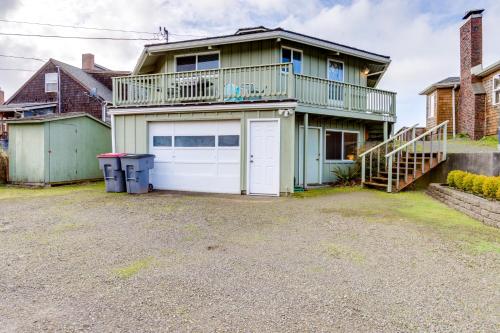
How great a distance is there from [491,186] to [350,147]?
281 inches

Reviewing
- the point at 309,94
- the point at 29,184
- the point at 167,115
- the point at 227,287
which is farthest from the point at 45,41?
the point at 227,287

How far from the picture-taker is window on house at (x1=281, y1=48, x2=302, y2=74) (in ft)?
39.8

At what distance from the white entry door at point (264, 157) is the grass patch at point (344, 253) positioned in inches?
196

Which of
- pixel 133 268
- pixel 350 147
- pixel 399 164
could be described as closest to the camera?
pixel 133 268

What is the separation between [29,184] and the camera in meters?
12.0

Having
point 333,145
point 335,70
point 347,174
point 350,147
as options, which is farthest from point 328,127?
point 335,70

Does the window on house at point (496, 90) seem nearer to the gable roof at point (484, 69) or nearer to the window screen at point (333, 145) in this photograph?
the gable roof at point (484, 69)

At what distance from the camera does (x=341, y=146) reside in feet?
42.5

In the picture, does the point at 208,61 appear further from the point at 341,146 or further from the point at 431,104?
the point at 431,104

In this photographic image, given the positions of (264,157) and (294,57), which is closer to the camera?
(264,157)

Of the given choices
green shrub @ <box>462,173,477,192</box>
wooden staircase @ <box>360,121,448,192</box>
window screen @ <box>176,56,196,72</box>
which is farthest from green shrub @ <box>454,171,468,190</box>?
window screen @ <box>176,56,196,72</box>

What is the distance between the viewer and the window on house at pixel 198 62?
12.6m

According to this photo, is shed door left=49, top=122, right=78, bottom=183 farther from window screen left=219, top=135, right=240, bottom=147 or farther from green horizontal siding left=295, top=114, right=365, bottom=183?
green horizontal siding left=295, top=114, right=365, bottom=183

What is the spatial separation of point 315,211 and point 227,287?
442 centimetres
